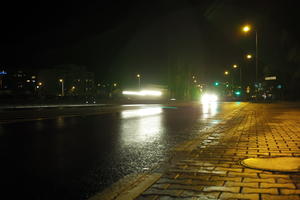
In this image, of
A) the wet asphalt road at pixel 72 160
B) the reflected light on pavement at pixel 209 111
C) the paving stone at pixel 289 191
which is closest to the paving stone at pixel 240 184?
the paving stone at pixel 289 191

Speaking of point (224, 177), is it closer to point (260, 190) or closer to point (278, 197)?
point (260, 190)

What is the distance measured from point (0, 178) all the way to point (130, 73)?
73779 mm

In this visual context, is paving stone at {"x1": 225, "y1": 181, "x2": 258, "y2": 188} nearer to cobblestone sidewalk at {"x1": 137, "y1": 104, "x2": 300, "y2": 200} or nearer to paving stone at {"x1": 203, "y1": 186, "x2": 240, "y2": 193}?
cobblestone sidewalk at {"x1": 137, "y1": 104, "x2": 300, "y2": 200}

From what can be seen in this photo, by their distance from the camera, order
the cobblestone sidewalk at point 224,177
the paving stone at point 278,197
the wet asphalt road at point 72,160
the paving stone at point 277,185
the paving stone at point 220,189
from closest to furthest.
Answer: the paving stone at point 278,197
the cobblestone sidewalk at point 224,177
the paving stone at point 220,189
the paving stone at point 277,185
the wet asphalt road at point 72,160

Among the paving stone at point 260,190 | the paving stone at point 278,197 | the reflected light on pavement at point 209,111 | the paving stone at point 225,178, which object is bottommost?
the paving stone at point 278,197

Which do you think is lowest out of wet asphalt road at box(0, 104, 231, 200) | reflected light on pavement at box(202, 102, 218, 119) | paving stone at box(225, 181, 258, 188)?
wet asphalt road at box(0, 104, 231, 200)

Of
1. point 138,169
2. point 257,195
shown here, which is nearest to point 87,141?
point 138,169

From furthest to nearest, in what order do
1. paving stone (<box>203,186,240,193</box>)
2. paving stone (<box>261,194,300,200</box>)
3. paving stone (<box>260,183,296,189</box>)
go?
paving stone (<box>260,183,296,189</box>) < paving stone (<box>203,186,240,193</box>) < paving stone (<box>261,194,300,200</box>)

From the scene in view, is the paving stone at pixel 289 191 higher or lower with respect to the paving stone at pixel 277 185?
lower

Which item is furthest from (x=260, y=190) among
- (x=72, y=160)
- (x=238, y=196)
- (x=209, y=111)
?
(x=209, y=111)

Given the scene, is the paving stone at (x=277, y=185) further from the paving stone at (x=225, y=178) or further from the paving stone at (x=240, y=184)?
the paving stone at (x=225, y=178)

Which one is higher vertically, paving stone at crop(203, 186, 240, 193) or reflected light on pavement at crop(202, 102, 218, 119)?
reflected light on pavement at crop(202, 102, 218, 119)

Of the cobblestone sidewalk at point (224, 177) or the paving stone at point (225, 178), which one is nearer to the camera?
the cobblestone sidewalk at point (224, 177)

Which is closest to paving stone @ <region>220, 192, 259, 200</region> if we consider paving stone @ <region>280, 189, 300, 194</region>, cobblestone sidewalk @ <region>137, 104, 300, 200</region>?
cobblestone sidewalk @ <region>137, 104, 300, 200</region>
